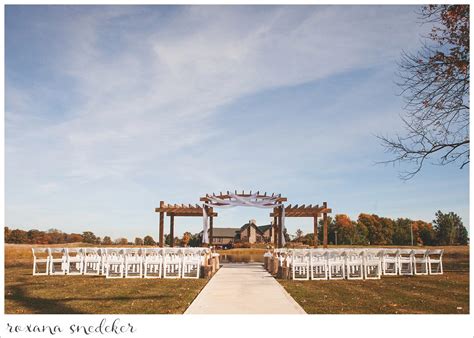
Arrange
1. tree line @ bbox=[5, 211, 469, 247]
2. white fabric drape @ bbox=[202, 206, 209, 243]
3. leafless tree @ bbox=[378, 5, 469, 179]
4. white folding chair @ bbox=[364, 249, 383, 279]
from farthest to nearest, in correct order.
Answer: tree line @ bbox=[5, 211, 469, 247] → white fabric drape @ bbox=[202, 206, 209, 243] → white folding chair @ bbox=[364, 249, 383, 279] → leafless tree @ bbox=[378, 5, 469, 179]

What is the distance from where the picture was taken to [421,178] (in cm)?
1242

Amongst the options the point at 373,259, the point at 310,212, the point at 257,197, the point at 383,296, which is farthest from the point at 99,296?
the point at 310,212

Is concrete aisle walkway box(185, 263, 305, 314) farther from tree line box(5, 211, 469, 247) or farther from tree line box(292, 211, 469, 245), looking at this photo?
tree line box(292, 211, 469, 245)

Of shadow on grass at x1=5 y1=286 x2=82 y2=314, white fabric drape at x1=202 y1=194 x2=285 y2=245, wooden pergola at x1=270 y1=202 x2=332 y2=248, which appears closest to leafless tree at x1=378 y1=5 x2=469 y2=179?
shadow on grass at x1=5 y1=286 x2=82 y2=314

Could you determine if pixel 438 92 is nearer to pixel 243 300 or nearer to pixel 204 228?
pixel 243 300

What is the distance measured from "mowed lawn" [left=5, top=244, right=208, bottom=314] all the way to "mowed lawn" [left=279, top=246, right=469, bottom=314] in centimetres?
222

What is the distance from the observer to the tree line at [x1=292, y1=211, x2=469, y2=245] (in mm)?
52281

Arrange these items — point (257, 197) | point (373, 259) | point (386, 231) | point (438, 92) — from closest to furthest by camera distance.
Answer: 1. point (438, 92)
2. point (373, 259)
3. point (257, 197)
4. point (386, 231)

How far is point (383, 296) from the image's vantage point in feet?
27.9

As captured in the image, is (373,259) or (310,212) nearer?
(373,259)

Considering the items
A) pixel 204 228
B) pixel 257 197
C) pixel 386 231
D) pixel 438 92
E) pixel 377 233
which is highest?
pixel 438 92

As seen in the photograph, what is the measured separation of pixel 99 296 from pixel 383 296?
5369 millimetres

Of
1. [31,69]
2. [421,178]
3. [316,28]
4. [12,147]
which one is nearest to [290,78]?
[316,28]
